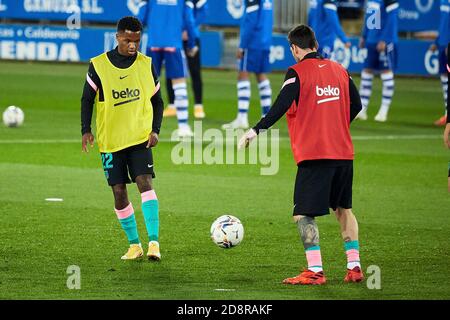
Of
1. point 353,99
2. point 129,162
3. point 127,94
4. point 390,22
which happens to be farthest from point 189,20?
point 353,99

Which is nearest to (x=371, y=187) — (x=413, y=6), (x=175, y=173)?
(x=175, y=173)

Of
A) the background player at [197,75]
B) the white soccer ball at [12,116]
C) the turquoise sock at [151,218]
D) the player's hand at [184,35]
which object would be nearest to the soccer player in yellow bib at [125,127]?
the turquoise sock at [151,218]

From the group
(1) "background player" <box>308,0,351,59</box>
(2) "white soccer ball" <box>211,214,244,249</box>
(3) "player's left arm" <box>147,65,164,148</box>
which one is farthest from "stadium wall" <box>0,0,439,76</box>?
(2) "white soccer ball" <box>211,214,244,249</box>

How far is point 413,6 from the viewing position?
29.5m

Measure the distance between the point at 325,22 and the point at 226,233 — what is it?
11389 mm

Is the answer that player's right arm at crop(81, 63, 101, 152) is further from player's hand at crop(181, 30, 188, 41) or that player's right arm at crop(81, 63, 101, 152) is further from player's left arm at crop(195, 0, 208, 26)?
player's left arm at crop(195, 0, 208, 26)

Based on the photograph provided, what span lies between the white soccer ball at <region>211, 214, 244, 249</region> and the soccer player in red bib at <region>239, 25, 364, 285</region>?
3.03 feet

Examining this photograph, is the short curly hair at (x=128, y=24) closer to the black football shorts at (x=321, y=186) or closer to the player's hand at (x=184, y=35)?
the black football shorts at (x=321, y=186)

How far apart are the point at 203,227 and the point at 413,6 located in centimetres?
2001

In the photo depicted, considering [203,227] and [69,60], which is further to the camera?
[69,60]

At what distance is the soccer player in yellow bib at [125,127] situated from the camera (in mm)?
9141

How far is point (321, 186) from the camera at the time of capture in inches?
323
